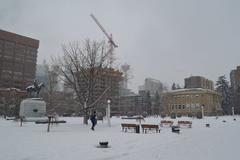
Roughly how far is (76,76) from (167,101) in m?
74.2

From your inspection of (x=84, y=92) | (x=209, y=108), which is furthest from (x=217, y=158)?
(x=209, y=108)

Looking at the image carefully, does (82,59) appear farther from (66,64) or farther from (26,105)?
(26,105)

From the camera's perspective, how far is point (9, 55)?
128625 millimetres

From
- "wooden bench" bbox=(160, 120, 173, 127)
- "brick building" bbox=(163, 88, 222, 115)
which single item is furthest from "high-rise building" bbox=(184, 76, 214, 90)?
"wooden bench" bbox=(160, 120, 173, 127)

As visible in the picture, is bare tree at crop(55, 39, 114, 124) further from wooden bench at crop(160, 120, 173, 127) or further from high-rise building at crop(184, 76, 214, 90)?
high-rise building at crop(184, 76, 214, 90)

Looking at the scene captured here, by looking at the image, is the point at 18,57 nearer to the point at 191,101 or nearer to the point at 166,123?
the point at 191,101

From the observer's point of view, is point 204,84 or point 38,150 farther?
point 204,84

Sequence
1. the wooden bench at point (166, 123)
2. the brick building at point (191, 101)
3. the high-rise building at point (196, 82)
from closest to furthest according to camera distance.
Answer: the wooden bench at point (166, 123) < the brick building at point (191, 101) < the high-rise building at point (196, 82)

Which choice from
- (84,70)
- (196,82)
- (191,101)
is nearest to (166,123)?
(84,70)

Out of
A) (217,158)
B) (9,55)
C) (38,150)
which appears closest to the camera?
(217,158)

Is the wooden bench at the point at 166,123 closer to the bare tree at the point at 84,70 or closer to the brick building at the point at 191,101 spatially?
the bare tree at the point at 84,70

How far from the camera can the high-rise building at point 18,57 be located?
12300 cm

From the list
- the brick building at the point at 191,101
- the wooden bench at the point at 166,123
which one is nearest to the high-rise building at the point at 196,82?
the brick building at the point at 191,101

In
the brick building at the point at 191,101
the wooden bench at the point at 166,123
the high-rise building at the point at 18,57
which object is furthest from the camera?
the high-rise building at the point at 18,57
